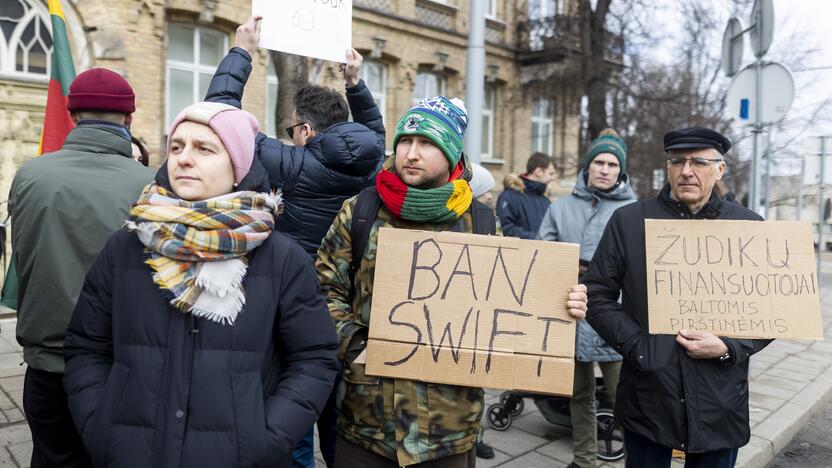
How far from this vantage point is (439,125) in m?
2.32

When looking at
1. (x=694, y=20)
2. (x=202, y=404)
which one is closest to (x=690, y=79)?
(x=694, y=20)

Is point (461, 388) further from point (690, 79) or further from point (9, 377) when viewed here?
point (690, 79)

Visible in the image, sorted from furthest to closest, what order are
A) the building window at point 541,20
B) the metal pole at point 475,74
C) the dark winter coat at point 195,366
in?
the building window at point 541,20 → the metal pole at point 475,74 → the dark winter coat at point 195,366

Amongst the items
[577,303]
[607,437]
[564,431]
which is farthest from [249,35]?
[564,431]

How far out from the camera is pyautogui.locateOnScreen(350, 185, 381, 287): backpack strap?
238 centimetres

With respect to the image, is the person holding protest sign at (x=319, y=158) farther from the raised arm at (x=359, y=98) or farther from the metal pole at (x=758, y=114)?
the metal pole at (x=758, y=114)

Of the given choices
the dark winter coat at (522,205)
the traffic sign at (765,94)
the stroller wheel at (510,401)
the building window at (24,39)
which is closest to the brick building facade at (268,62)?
the building window at (24,39)

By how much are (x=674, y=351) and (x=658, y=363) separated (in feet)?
0.26

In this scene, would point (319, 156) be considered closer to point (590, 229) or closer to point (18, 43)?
point (590, 229)

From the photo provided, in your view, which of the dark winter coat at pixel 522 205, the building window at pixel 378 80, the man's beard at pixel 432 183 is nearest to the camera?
the man's beard at pixel 432 183

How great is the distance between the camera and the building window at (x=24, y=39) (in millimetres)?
9258

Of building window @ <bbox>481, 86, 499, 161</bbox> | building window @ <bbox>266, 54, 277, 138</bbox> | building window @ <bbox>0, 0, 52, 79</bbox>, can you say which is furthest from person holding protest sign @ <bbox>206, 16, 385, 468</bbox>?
building window @ <bbox>481, 86, 499, 161</bbox>

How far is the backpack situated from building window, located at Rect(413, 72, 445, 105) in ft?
45.1

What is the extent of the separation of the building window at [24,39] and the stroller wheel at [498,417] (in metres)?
8.42
